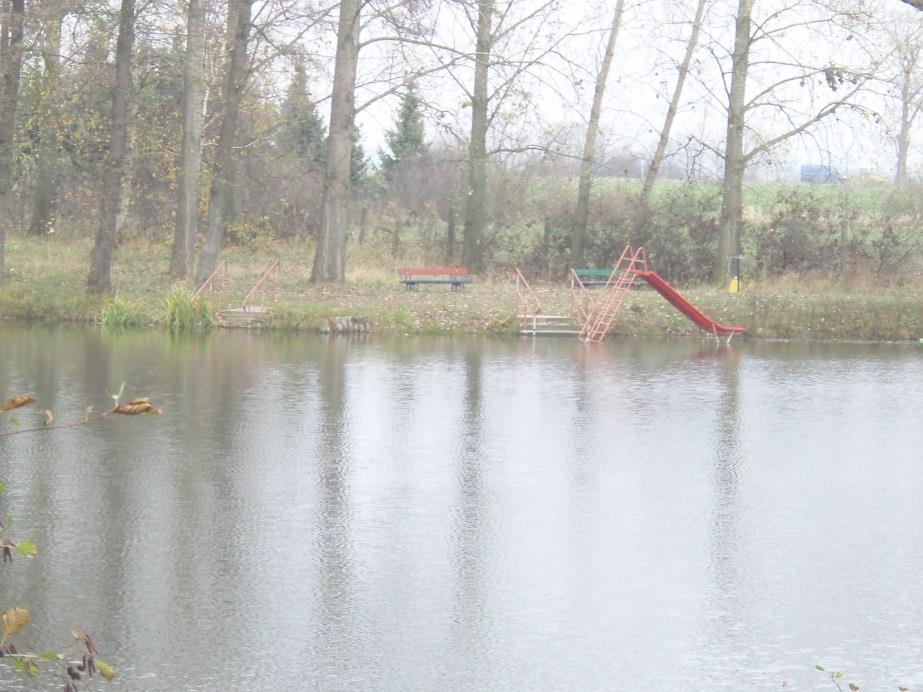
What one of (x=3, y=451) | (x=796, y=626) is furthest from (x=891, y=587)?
(x=3, y=451)

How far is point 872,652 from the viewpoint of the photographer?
7316 mm

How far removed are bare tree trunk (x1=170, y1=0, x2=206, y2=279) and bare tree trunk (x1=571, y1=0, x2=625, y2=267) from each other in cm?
1098

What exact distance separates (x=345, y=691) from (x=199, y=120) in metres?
26.8

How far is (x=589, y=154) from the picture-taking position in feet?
128

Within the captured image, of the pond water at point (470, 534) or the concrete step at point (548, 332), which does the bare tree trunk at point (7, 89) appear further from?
the pond water at point (470, 534)

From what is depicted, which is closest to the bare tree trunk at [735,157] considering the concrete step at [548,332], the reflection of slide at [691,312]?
the reflection of slide at [691,312]

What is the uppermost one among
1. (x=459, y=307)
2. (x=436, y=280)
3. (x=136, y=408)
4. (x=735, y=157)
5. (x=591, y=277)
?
(x=735, y=157)

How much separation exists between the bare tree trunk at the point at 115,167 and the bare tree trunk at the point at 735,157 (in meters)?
15.0

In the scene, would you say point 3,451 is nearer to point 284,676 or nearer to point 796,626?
point 284,676

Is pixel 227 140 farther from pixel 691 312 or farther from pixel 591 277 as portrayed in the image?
pixel 691 312

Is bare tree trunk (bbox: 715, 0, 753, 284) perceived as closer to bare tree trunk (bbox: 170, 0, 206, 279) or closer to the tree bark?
the tree bark

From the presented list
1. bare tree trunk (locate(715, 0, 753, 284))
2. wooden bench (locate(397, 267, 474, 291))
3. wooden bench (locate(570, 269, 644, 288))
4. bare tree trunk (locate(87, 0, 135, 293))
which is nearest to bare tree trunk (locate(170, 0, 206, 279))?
bare tree trunk (locate(87, 0, 135, 293))

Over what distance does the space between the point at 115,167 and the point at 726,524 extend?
22.4 m

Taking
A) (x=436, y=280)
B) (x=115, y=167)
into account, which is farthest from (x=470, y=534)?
(x=436, y=280)
